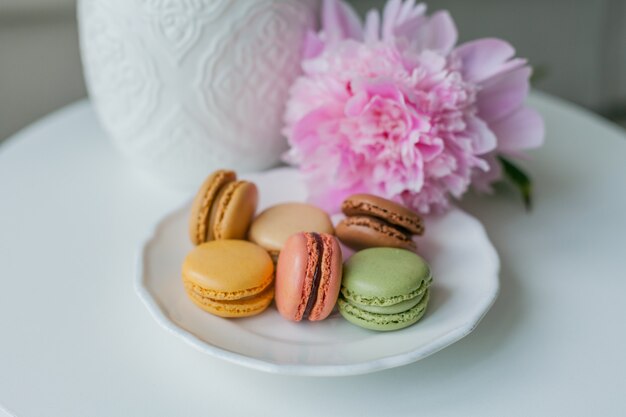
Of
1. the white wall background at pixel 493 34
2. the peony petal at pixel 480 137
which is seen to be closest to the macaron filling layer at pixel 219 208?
the peony petal at pixel 480 137

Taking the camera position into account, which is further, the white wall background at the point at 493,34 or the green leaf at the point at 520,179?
the white wall background at the point at 493,34

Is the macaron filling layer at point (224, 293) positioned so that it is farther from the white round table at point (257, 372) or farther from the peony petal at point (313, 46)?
the peony petal at point (313, 46)

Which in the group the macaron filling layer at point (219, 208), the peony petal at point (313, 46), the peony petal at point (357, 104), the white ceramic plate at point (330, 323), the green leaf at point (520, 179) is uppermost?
the peony petal at point (313, 46)

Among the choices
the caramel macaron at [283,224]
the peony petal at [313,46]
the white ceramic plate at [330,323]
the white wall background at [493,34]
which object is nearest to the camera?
the white ceramic plate at [330,323]

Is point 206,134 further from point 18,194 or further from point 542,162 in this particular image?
point 542,162

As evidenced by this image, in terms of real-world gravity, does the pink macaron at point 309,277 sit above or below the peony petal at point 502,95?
below

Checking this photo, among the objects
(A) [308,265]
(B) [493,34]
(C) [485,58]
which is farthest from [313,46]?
(B) [493,34]

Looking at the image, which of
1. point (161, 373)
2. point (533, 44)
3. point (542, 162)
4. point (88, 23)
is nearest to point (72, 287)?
point (161, 373)
